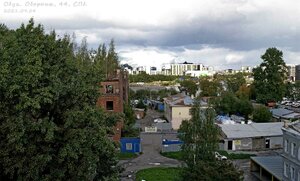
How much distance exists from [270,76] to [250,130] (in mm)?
24496

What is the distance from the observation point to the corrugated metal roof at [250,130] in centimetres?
4059

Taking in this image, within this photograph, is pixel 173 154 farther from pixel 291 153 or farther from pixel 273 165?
pixel 291 153

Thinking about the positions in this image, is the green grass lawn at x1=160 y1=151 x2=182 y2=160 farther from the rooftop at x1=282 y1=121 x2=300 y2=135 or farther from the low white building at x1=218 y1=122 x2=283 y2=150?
the rooftop at x1=282 y1=121 x2=300 y2=135

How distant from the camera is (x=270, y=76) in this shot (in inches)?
2525

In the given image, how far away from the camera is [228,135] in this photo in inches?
1580

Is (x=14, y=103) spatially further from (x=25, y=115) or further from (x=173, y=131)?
(x=173, y=131)

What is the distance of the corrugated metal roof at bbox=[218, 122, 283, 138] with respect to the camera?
40.6 meters

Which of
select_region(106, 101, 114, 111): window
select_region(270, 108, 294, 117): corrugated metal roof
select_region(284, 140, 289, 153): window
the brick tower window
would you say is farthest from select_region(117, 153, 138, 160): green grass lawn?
select_region(270, 108, 294, 117): corrugated metal roof

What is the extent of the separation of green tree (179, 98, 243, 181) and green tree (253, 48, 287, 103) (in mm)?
43266

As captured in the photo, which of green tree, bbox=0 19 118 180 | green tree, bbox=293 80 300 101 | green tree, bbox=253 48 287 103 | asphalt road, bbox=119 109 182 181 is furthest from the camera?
green tree, bbox=293 80 300 101

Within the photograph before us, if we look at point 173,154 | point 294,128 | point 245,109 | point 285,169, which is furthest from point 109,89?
point 245,109

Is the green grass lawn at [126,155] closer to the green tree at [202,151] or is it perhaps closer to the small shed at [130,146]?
the small shed at [130,146]

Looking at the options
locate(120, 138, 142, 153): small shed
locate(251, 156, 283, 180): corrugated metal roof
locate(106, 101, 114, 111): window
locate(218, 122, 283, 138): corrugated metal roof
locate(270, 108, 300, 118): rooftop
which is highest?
locate(106, 101, 114, 111): window

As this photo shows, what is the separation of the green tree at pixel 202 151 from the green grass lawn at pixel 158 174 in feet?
22.4
